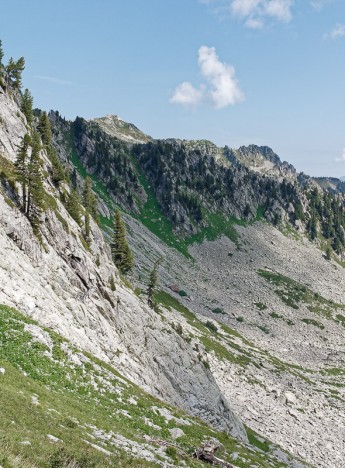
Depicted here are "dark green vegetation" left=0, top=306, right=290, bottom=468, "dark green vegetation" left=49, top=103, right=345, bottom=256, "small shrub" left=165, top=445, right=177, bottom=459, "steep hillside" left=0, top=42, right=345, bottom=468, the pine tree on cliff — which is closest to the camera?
"dark green vegetation" left=0, top=306, right=290, bottom=468

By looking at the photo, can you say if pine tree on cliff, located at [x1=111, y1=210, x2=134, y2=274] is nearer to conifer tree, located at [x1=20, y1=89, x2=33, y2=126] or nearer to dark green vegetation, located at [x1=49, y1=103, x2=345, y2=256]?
conifer tree, located at [x1=20, y1=89, x2=33, y2=126]

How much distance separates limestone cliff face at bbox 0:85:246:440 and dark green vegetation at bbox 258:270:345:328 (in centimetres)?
7497

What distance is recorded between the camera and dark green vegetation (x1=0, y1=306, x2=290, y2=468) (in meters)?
13.6

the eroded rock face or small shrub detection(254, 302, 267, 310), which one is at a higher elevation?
the eroded rock face

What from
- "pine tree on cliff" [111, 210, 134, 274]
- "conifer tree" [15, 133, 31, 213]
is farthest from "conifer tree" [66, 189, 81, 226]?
"conifer tree" [15, 133, 31, 213]

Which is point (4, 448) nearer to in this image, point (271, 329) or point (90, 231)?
point (90, 231)

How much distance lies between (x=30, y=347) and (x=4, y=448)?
14902 millimetres

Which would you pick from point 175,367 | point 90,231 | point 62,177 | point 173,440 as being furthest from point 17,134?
point 173,440

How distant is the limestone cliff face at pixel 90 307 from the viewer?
3481cm

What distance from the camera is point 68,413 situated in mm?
19656

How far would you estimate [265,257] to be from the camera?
149750mm

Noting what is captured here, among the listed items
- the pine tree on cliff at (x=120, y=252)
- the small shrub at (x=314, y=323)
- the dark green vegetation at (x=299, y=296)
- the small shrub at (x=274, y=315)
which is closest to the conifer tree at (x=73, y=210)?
the pine tree on cliff at (x=120, y=252)

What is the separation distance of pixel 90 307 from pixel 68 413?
2490 centimetres

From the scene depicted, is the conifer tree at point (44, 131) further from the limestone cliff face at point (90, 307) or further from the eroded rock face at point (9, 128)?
the limestone cliff face at point (90, 307)
